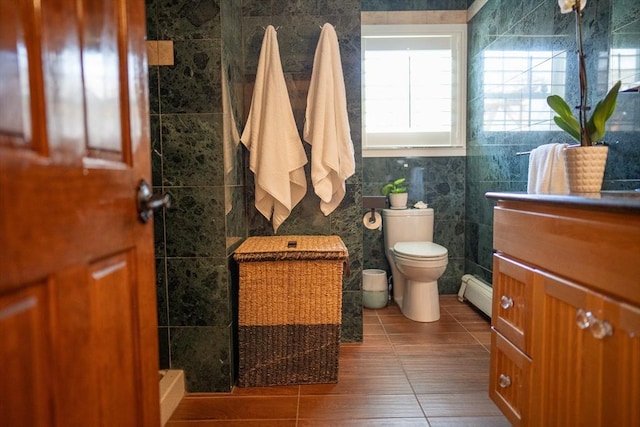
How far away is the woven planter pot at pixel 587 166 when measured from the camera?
50.3 inches

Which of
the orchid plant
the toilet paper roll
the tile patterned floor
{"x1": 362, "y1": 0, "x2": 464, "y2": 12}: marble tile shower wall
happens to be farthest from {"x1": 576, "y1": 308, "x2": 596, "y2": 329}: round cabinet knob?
{"x1": 362, "y1": 0, "x2": 464, "y2": 12}: marble tile shower wall

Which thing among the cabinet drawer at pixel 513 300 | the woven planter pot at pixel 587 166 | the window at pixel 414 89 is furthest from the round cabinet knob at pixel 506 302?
the window at pixel 414 89

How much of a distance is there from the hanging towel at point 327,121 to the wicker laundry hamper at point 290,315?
0.47 metres

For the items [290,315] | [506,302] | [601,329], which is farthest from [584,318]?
[290,315]

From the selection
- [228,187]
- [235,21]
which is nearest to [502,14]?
[235,21]

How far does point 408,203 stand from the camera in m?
3.15

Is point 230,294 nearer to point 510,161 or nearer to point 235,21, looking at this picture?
point 235,21

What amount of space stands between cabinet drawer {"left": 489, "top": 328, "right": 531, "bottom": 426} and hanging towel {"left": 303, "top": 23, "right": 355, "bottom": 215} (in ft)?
3.74

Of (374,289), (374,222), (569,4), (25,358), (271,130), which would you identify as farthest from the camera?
(374,289)

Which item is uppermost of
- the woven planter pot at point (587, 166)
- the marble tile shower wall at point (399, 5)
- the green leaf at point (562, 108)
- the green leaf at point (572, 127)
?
the marble tile shower wall at point (399, 5)

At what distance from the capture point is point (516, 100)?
2.49 meters

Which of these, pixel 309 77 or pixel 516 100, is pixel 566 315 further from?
pixel 516 100

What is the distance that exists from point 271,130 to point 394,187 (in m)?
1.29

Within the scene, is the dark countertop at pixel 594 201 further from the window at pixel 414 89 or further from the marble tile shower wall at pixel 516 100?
the window at pixel 414 89
